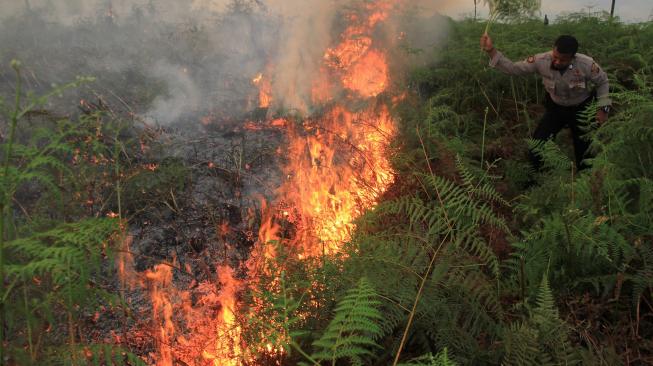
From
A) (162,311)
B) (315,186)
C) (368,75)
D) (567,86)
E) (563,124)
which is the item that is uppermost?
(567,86)

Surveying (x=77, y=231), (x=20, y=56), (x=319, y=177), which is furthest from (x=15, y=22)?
(x=77, y=231)

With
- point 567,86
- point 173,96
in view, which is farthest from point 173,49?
point 567,86

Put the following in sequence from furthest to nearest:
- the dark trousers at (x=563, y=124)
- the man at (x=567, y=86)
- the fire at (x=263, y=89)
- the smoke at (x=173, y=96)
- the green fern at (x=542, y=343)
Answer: the fire at (x=263, y=89) → the smoke at (x=173, y=96) → the dark trousers at (x=563, y=124) → the man at (x=567, y=86) → the green fern at (x=542, y=343)

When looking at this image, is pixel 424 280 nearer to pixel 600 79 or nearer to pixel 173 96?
pixel 600 79

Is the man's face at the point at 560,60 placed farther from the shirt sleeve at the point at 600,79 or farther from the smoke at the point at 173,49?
the smoke at the point at 173,49

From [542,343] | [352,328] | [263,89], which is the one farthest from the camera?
[263,89]

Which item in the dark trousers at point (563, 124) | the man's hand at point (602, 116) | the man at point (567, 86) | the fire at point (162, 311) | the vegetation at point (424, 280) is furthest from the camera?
the dark trousers at point (563, 124)

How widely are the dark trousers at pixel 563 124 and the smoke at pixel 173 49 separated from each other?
11.4 ft

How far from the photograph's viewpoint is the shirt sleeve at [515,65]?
5066mm

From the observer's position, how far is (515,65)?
5.17 meters

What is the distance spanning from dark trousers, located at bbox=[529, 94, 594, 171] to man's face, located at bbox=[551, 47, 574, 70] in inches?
16.6

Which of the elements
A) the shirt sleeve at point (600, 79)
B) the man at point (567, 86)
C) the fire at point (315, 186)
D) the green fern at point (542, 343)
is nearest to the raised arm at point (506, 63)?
the man at point (567, 86)

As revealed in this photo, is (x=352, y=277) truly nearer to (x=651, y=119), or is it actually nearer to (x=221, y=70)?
(x=651, y=119)

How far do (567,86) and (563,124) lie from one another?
1.43ft
